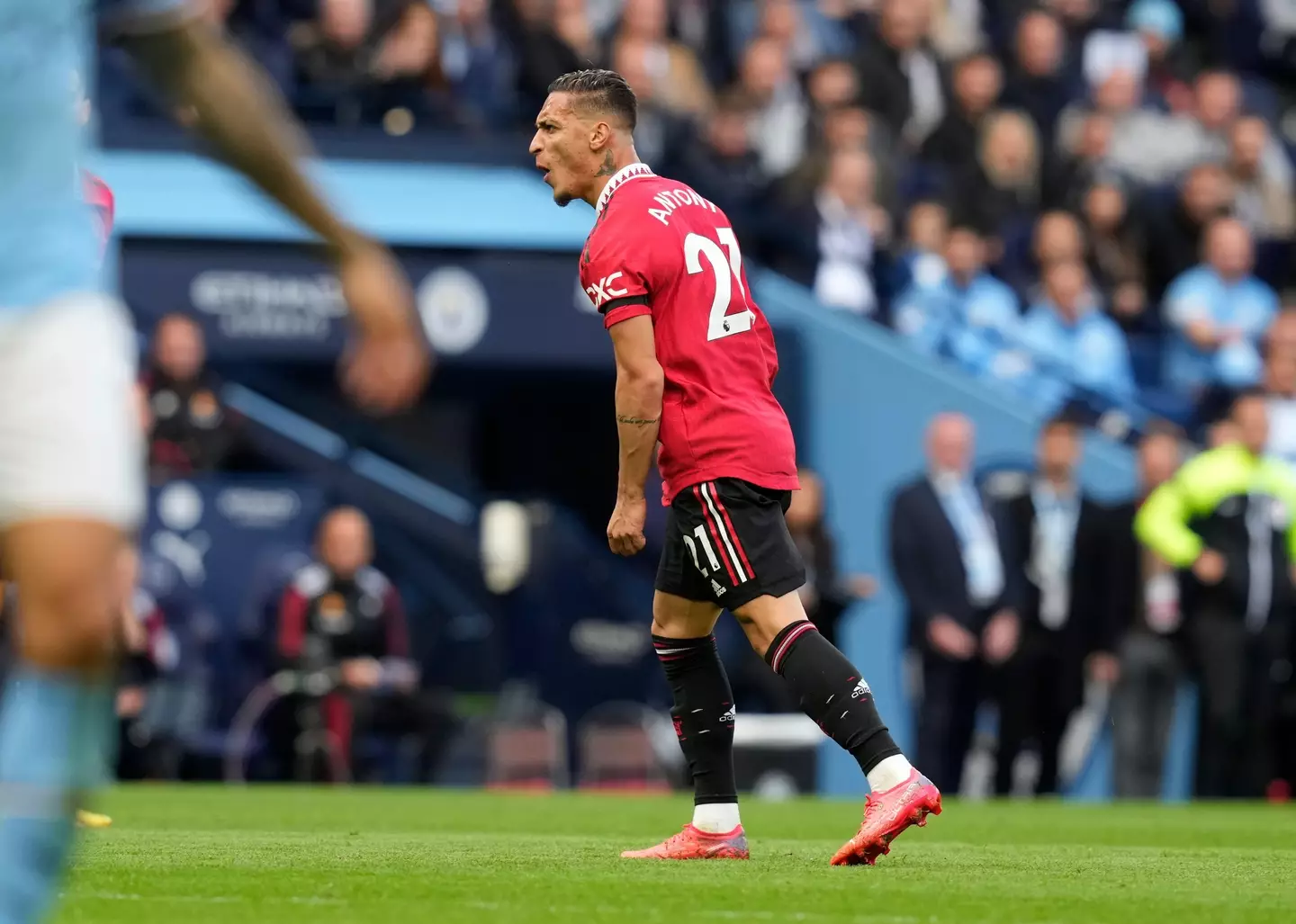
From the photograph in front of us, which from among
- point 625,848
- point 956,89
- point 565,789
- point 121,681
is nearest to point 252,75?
point 625,848

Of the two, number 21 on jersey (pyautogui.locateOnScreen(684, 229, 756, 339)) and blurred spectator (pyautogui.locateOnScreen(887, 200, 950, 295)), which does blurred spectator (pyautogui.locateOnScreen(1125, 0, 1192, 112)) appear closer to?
blurred spectator (pyautogui.locateOnScreen(887, 200, 950, 295))

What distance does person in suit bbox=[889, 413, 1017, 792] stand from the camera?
14711mm

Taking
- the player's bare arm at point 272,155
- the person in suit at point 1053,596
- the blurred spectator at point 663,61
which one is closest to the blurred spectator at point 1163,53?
the blurred spectator at point 663,61

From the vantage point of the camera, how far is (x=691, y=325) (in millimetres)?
7379

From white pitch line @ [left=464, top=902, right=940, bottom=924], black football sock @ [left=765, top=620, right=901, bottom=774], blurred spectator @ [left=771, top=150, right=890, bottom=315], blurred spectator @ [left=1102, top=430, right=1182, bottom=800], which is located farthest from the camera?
blurred spectator @ [left=771, top=150, right=890, bottom=315]

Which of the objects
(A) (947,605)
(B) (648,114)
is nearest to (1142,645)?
(A) (947,605)

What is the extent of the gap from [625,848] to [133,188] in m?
9.00

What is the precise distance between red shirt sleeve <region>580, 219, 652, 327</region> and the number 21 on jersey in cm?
18

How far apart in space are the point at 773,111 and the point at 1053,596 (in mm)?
4968

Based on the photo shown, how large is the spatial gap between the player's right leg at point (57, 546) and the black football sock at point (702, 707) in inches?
153

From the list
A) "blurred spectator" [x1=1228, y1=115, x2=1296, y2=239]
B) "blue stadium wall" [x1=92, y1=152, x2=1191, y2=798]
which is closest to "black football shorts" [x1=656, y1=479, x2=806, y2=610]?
"blue stadium wall" [x1=92, y1=152, x2=1191, y2=798]

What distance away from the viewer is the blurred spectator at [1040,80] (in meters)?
20.1

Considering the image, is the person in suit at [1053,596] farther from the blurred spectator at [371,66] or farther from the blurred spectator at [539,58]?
the blurred spectator at [371,66]

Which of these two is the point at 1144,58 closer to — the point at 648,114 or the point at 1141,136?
the point at 1141,136
